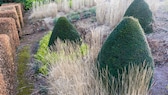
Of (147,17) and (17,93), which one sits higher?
(147,17)

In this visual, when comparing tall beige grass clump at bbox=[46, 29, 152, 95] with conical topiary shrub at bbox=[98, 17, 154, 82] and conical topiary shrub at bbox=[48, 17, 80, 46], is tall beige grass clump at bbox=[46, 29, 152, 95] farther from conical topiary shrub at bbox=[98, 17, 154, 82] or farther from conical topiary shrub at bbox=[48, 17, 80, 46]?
conical topiary shrub at bbox=[48, 17, 80, 46]

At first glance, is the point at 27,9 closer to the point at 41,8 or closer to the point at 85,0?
the point at 41,8

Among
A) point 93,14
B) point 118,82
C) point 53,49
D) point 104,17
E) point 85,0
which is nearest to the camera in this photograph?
point 118,82

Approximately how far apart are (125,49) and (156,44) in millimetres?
2491


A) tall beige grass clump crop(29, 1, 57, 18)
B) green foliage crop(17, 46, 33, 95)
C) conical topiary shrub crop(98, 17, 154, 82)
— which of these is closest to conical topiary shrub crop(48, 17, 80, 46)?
green foliage crop(17, 46, 33, 95)

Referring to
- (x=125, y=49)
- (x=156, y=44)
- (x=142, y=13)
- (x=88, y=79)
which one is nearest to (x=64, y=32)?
(x=156, y=44)

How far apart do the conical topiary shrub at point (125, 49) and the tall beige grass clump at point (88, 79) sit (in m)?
0.11

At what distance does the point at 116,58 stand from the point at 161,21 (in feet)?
16.0

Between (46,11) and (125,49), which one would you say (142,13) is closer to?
(125,49)

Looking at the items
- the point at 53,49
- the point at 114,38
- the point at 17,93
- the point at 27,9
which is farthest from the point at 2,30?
the point at 27,9

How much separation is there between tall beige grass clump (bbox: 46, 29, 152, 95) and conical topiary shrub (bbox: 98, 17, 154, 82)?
11 centimetres

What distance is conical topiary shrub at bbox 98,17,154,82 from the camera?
4098mm

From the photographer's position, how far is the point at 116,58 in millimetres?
4125

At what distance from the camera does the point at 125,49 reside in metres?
4.11
